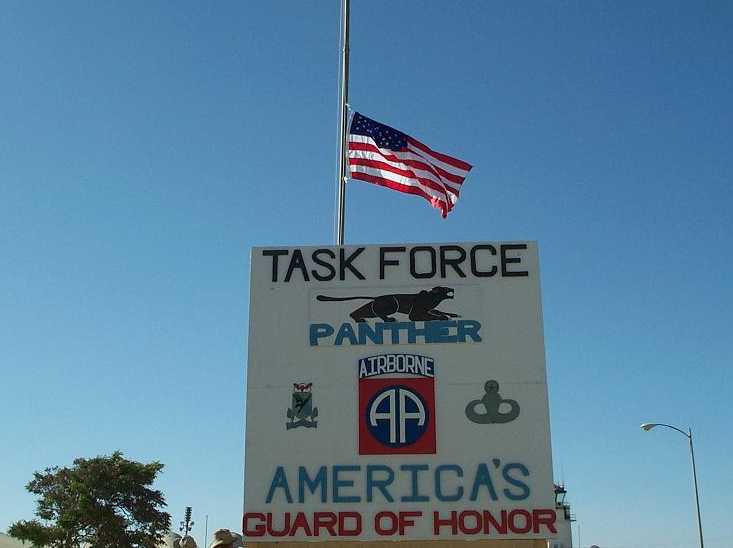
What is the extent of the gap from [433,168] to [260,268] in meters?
3.55

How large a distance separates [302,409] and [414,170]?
456 centimetres

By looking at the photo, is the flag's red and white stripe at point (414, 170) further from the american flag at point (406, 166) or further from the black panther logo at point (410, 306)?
the black panther logo at point (410, 306)

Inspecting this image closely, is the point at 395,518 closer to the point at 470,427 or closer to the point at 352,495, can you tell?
the point at 352,495

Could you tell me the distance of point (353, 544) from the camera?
11.4 m

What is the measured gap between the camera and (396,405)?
465 inches

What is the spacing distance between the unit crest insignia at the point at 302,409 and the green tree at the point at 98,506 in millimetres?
31901

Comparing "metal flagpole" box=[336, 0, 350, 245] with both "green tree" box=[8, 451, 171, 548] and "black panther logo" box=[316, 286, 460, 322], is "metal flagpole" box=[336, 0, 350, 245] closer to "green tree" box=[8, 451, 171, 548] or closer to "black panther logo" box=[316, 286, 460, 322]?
"black panther logo" box=[316, 286, 460, 322]

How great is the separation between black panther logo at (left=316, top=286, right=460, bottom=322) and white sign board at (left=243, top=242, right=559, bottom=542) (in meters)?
0.02

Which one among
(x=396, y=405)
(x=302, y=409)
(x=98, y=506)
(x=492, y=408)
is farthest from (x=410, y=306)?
(x=98, y=506)

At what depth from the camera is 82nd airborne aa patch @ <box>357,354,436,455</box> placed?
11.7 metres

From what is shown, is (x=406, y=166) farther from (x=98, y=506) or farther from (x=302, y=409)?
(x=98, y=506)

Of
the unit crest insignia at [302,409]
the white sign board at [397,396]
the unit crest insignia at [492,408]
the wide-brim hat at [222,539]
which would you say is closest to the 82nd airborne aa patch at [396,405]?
the white sign board at [397,396]

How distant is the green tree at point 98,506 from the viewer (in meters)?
40.8

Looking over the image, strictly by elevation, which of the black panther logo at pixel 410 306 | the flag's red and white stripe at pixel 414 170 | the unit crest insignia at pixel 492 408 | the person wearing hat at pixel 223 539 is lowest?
the person wearing hat at pixel 223 539
